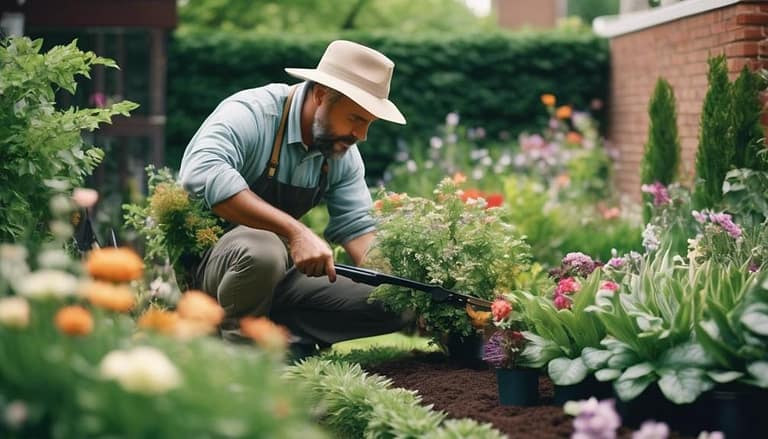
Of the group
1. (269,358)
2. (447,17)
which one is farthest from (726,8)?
(447,17)

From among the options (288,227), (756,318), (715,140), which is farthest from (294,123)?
(715,140)

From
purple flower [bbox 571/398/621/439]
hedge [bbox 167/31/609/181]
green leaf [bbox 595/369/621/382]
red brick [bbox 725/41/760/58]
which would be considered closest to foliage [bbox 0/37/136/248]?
green leaf [bbox 595/369/621/382]

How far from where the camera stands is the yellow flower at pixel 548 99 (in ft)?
30.1

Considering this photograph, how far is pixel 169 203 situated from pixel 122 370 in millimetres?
2417

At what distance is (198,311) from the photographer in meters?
2.20

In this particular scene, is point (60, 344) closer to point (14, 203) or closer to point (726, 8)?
point (14, 203)

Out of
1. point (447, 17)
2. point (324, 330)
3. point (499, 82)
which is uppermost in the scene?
point (447, 17)

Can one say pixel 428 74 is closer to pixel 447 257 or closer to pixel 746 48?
pixel 746 48

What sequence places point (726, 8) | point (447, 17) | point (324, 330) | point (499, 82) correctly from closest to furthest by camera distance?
point (324, 330) → point (726, 8) → point (499, 82) → point (447, 17)

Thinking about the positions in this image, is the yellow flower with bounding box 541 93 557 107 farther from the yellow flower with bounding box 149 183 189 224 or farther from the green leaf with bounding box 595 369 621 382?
the green leaf with bounding box 595 369 621 382

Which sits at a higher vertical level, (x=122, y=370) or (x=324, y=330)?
(x=122, y=370)

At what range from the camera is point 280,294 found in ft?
14.8

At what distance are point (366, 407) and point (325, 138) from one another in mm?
1288

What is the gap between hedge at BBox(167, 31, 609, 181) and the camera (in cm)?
959
